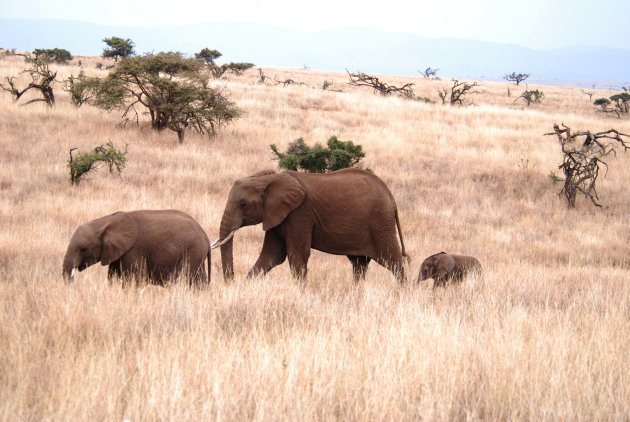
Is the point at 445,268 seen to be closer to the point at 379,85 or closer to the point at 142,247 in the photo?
the point at 142,247

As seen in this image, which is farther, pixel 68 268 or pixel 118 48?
pixel 118 48

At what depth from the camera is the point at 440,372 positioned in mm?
3877

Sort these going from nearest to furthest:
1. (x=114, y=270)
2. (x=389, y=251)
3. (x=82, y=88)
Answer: (x=114, y=270)
(x=389, y=251)
(x=82, y=88)

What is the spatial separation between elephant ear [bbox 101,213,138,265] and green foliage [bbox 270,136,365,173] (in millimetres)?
8882

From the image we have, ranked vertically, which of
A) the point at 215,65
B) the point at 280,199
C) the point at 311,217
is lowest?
the point at 311,217

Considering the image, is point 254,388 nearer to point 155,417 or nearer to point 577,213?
point 155,417

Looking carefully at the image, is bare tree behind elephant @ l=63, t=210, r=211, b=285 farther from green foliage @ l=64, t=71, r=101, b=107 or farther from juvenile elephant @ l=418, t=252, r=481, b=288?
green foliage @ l=64, t=71, r=101, b=107

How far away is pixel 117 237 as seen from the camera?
6.08 m

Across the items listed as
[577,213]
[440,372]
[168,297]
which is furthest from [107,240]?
[577,213]

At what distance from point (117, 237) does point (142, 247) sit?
1.16 feet

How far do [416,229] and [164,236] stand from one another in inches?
271

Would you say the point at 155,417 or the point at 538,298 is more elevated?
the point at 155,417

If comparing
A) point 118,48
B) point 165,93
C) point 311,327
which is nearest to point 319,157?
point 165,93

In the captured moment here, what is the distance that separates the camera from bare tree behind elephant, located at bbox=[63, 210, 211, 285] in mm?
5934
